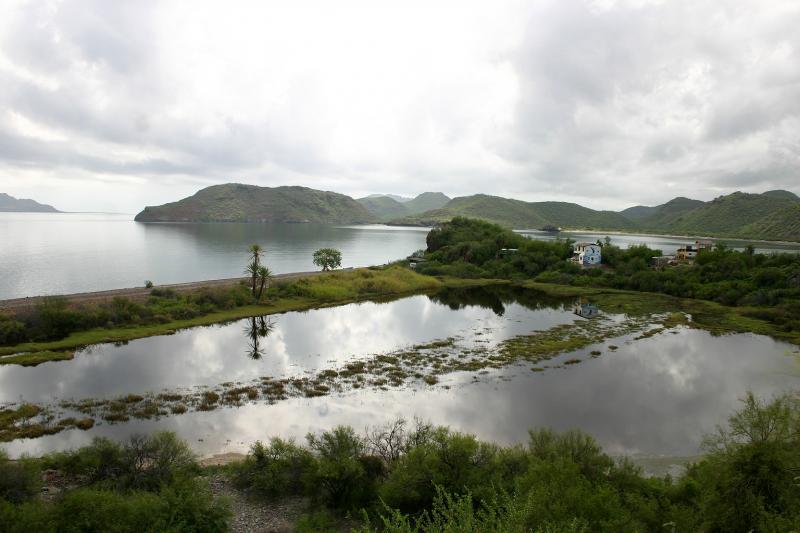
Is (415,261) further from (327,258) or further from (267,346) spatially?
(267,346)

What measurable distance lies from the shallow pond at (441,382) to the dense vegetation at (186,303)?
6389mm

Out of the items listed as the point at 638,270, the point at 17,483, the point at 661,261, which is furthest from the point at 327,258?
the point at 17,483

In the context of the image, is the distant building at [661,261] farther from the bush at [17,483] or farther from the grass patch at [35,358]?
the bush at [17,483]

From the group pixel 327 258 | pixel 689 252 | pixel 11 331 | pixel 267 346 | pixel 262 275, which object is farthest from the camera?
pixel 689 252

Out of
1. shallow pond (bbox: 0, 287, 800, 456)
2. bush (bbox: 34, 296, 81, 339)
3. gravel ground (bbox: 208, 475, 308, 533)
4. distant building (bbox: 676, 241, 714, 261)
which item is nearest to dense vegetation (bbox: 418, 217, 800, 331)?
distant building (bbox: 676, 241, 714, 261)

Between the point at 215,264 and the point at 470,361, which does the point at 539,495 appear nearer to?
the point at 470,361

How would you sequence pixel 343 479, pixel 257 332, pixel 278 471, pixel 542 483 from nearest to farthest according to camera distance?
pixel 542 483, pixel 343 479, pixel 278 471, pixel 257 332

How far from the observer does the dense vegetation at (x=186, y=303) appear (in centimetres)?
4378

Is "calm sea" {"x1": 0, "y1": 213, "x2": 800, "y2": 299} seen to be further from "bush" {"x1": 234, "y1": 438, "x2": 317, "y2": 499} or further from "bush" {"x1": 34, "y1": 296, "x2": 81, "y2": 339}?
"bush" {"x1": 234, "y1": 438, "x2": 317, "y2": 499}

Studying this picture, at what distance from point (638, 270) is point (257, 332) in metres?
79.2

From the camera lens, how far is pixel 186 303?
184ft

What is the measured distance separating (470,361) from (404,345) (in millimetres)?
8635

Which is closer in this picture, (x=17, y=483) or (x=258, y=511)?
(x=17, y=483)

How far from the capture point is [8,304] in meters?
52.7
